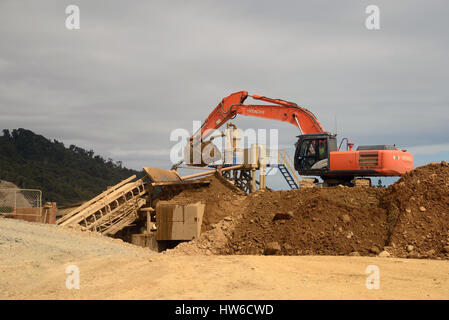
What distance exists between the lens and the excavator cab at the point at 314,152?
17.6m

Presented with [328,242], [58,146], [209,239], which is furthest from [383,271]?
[58,146]

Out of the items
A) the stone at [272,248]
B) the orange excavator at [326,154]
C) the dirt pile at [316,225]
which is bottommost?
the stone at [272,248]

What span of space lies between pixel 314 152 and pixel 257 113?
380 cm

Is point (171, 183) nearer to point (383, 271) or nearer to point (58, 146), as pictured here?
point (383, 271)

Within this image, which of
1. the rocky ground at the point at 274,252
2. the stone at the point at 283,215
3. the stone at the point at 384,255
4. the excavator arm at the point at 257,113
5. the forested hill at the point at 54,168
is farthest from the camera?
the forested hill at the point at 54,168

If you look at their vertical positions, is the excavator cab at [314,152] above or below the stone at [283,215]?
above

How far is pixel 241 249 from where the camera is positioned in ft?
46.3

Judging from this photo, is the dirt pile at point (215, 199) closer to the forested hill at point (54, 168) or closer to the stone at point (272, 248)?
the stone at point (272, 248)

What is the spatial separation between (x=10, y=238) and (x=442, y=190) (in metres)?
12.0

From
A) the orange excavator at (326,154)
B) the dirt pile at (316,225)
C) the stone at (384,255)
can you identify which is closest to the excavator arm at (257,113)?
the orange excavator at (326,154)

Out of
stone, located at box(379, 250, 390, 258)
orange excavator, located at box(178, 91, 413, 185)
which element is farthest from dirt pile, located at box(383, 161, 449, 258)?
orange excavator, located at box(178, 91, 413, 185)

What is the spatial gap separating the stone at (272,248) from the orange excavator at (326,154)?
17.1 feet

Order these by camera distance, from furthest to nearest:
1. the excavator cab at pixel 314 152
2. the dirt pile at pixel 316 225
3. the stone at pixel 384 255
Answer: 1. the excavator cab at pixel 314 152
2. the dirt pile at pixel 316 225
3. the stone at pixel 384 255

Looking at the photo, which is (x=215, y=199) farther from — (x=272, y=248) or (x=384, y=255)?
(x=384, y=255)
